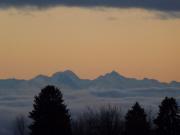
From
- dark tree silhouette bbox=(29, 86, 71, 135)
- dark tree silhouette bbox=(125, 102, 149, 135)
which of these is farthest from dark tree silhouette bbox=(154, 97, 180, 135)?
dark tree silhouette bbox=(29, 86, 71, 135)

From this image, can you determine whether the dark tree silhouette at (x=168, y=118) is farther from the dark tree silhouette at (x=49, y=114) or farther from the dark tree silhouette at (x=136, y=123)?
the dark tree silhouette at (x=49, y=114)

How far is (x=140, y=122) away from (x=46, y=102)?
1612 cm

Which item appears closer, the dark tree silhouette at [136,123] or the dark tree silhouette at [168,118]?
the dark tree silhouette at [168,118]

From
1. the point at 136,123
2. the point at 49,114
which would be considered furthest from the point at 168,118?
the point at 49,114

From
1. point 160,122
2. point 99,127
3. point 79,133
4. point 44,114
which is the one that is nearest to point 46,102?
point 44,114

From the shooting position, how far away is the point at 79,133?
138m

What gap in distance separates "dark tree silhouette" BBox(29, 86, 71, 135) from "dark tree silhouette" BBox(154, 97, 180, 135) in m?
10.7

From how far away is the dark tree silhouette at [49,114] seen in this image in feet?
237

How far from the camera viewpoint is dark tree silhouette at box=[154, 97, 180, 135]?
8038cm

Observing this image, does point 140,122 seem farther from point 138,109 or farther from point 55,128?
point 55,128

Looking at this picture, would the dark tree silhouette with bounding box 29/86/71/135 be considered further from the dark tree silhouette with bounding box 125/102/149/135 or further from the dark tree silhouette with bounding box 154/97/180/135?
the dark tree silhouette with bounding box 125/102/149/135

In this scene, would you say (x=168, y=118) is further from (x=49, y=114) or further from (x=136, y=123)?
(x=49, y=114)

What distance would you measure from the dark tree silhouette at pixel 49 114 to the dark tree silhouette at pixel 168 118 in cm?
1068

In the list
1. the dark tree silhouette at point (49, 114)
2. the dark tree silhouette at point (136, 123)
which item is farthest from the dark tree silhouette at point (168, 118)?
the dark tree silhouette at point (49, 114)
